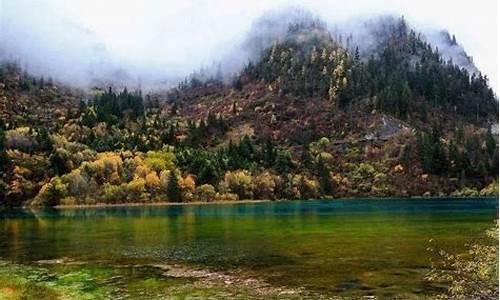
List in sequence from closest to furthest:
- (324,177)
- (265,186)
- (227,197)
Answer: (265,186), (324,177), (227,197)

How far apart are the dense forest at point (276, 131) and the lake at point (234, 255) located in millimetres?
22814

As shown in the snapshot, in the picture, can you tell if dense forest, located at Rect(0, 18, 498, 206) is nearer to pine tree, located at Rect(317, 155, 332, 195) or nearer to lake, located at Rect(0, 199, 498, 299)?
pine tree, located at Rect(317, 155, 332, 195)

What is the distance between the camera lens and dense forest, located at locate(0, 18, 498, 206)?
61938 mm

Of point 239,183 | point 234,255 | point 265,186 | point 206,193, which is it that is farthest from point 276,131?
point 234,255

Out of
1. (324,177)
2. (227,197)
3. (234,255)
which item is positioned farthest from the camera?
(227,197)

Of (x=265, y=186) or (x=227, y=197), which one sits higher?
(x=265, y=186)

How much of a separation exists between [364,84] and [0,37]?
50.4 m

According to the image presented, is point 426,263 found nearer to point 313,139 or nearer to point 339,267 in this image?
point 339,267

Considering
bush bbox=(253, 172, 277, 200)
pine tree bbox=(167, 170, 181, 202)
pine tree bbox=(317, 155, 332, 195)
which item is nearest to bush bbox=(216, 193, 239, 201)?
bush bbox=(253, 172, 277, 200)

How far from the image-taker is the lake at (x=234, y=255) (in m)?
17.0

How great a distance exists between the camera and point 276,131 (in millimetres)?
75750

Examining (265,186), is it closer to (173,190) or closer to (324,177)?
(324,177)

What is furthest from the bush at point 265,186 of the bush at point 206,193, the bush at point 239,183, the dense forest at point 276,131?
the bush at point 206,193

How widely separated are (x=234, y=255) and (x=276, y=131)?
174 ft
